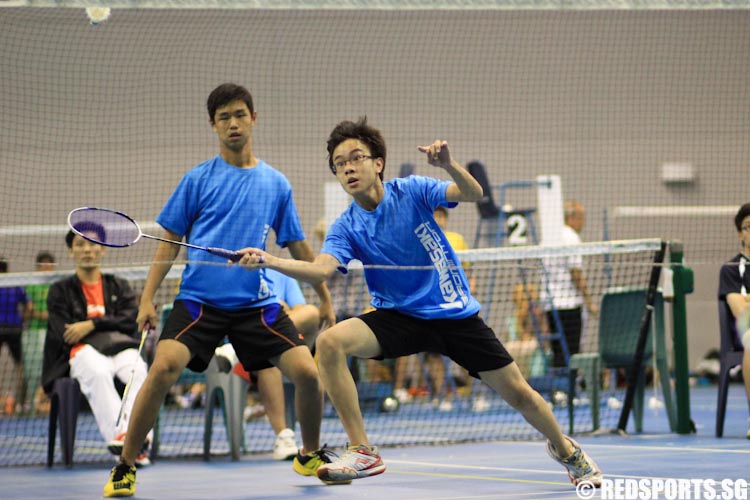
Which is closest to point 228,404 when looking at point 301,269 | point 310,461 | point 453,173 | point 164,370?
point 310,461

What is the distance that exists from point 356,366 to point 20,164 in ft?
13.9

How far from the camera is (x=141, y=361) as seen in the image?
25.6 ft

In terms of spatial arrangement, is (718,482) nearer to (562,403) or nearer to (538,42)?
(562,403)

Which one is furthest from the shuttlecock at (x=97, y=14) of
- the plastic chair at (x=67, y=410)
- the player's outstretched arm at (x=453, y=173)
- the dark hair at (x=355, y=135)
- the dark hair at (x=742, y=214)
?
the dark hair at (x=742, y=214)

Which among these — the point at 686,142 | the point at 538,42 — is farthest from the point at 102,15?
the point at 686,142

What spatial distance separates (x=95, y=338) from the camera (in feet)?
25.8

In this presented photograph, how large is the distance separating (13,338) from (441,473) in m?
7.43

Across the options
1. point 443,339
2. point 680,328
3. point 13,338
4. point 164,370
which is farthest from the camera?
point 13,338

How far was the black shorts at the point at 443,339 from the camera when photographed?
5.23m

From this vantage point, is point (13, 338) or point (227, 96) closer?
point (227, 96)

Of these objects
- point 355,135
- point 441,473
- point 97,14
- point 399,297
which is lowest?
point 441,473

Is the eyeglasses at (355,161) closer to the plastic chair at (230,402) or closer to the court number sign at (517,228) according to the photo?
the plastic chair at (230,402)

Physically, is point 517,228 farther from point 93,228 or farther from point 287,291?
point 93,228

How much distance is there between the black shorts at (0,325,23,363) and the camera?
12.4 m
